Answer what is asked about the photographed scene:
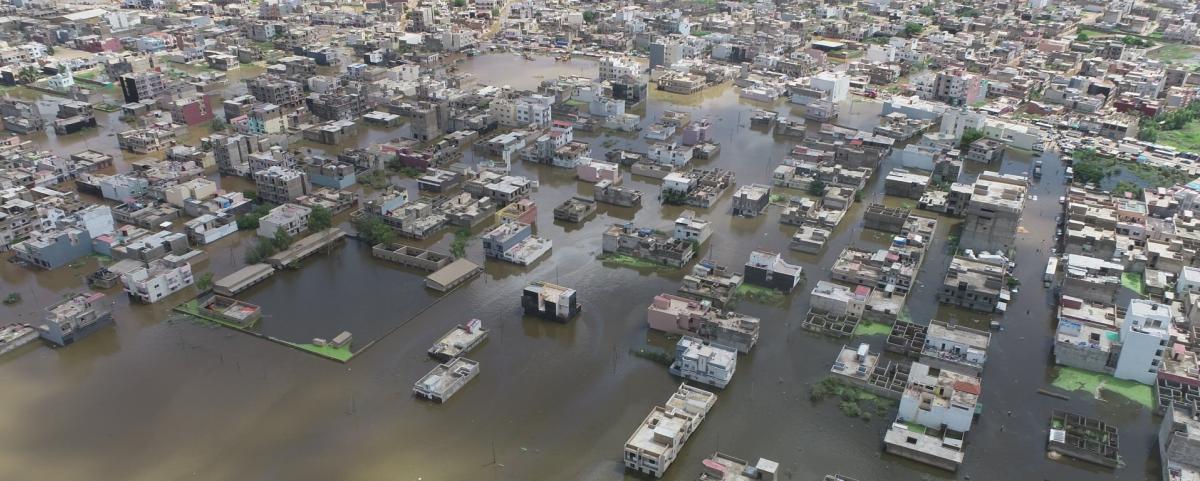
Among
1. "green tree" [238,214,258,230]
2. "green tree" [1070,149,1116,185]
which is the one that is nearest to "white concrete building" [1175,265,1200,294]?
"green tree" [1070,149,1116,185]

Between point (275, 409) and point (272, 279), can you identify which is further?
point (272, 279)

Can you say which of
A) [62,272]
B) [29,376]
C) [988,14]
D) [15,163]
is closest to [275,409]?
[29,376]

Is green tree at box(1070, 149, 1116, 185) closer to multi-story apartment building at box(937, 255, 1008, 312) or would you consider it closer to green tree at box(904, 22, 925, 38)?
multi-story apartment building at box(937, 255, 1008, 312)

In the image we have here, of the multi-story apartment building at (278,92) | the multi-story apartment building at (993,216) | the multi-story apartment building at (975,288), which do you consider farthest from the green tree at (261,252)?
the multi-story apartment building at (993,216)

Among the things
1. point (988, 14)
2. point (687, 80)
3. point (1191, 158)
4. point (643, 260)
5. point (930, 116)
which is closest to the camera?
point (643, 260)

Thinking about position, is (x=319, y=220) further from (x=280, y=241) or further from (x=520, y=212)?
(x=520, y=212)

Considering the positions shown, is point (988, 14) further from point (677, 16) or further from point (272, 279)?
point (272, 279)
